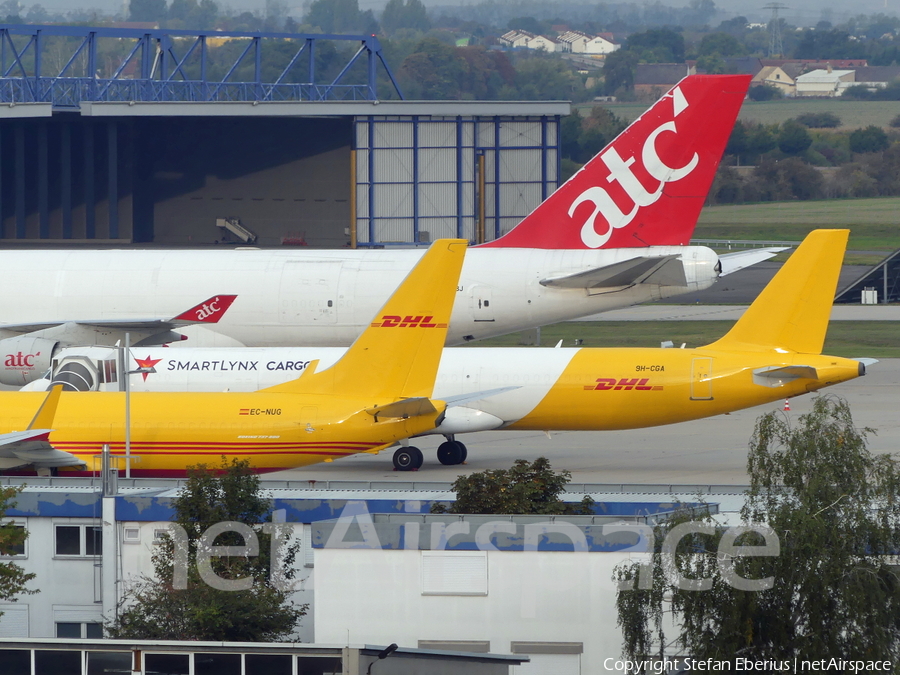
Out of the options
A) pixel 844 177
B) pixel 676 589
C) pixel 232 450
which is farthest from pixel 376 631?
pixel 844 177

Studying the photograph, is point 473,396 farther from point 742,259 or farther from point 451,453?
point 742,259

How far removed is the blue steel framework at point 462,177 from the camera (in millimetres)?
76750

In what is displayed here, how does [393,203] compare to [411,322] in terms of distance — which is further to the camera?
[393,203]

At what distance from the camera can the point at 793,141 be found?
165 meters

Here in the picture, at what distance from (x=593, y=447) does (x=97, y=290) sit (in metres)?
17.3

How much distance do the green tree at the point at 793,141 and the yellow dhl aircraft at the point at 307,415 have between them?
5680 inches

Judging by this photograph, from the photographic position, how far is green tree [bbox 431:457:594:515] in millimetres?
22953

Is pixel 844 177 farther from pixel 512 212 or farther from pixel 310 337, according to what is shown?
pixel 310 337

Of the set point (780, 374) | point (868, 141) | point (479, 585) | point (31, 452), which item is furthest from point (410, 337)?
point (868, 141)

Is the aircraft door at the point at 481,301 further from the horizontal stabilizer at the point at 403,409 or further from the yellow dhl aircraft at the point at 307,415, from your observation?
the horizontal stabilizer at the point at 403,409

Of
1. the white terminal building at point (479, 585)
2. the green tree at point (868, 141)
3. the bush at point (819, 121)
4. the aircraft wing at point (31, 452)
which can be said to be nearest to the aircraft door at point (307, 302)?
the aircraft wing at point (31, 452)

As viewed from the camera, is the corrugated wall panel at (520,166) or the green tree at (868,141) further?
the green tree at (868,141)

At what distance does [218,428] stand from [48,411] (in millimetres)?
3576

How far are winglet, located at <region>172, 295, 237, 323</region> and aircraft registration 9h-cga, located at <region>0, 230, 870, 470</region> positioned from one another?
307 inches
